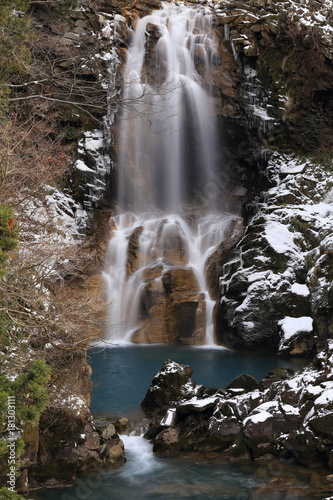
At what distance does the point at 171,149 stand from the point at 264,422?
1468cm

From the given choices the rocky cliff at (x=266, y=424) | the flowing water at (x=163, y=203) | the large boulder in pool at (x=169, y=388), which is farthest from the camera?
the flowing water at (x=163, y=203)

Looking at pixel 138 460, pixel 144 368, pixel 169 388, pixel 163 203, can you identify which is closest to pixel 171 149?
pixel 163 203

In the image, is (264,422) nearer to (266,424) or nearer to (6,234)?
(266,424)

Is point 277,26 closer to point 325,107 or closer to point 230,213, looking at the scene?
point 325,107

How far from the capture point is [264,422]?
26.8ft

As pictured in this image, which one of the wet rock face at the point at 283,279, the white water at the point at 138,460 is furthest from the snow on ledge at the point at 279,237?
the white water at the point at 138,460

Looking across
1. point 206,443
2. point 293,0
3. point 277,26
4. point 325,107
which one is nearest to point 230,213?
point 325,107

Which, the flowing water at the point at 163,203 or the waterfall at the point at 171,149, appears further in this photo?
the waterfall at the point at 171,149

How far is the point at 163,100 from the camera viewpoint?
817 inches

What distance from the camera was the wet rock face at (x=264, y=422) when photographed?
25.4 ft

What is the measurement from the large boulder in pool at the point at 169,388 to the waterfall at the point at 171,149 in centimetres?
772

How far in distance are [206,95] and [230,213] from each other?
4.84 metres

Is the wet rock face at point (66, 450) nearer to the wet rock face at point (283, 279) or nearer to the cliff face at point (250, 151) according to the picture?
the cliff face at point (250, 151)

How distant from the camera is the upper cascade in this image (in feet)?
67.4
